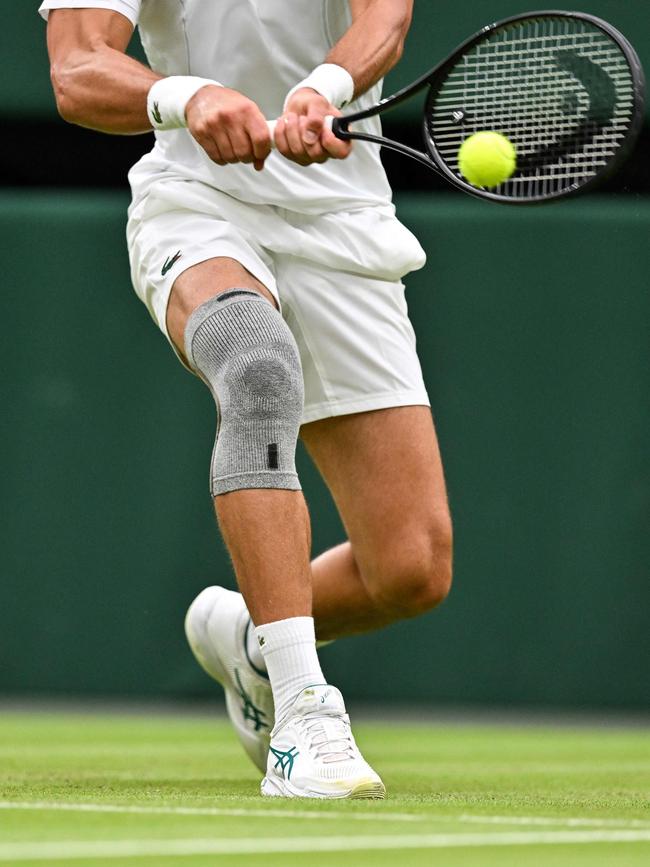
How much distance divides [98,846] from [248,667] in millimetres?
1502

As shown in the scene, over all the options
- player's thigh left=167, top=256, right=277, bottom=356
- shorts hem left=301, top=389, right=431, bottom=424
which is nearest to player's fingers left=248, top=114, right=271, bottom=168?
player's thigh left=167, top=256, right=277, bottom=356

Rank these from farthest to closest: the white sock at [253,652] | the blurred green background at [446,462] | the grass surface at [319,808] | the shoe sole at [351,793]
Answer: the blurred green background at [446,462], the white sock at [253,652], the shoe sole at [351,793], the grass surface at [319,808]

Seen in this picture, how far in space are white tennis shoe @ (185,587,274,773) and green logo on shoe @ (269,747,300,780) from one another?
0.77m

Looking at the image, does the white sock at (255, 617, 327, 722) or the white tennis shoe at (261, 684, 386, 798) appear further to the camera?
the white sock at (255, 617, 327, 722)

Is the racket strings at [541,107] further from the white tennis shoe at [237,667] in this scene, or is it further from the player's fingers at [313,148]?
the white tennis shoe at [237,667]

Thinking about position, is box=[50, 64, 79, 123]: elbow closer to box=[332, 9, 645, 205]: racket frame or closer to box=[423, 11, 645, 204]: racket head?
box=[332, 9, 645, 205]: racket frame

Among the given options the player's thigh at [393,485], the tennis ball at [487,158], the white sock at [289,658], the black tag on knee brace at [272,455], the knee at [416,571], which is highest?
the tennis ball at [487,158]

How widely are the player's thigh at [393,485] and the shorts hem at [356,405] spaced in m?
0.01

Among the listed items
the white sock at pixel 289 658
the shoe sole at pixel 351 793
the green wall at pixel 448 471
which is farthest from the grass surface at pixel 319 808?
the green wall at pixel 448 471

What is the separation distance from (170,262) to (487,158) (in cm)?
59

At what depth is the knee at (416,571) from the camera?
3.30 m

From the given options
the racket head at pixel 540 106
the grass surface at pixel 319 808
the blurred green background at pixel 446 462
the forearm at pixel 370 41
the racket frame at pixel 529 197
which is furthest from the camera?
the blurred green background at pixel 446 462

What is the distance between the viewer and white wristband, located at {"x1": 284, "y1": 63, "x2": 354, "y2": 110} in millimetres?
2944

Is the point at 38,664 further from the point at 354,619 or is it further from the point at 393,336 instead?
the point at 393,336
